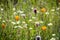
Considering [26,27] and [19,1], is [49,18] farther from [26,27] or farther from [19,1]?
[19,1]

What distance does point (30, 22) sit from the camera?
331 centimetres

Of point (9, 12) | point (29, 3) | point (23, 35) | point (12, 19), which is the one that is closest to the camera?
point (23, 35)

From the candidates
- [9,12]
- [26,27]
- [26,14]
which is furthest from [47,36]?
[9,12]

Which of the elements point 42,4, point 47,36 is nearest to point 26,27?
point 47,36

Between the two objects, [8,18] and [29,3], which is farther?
[29,3]

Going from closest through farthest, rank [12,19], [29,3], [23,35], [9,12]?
[23,35] → [12,19] → [9,12] → [29,3]

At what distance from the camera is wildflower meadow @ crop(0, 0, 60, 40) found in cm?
315

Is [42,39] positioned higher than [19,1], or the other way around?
[19,1]

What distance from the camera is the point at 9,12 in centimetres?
371

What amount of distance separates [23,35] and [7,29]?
26 centimetres

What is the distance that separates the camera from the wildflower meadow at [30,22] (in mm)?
3149

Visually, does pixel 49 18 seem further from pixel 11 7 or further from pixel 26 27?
pixel 11 7

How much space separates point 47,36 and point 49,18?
37cm

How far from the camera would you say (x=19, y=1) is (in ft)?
13.4
